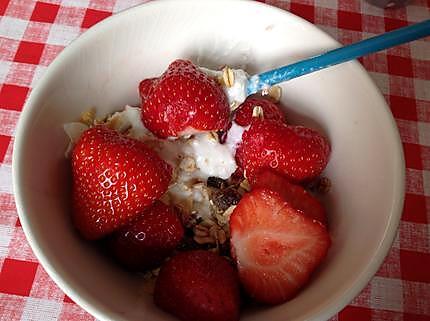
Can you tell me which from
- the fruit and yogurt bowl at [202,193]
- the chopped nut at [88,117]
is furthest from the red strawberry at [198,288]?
the chopped nut at [88,117]

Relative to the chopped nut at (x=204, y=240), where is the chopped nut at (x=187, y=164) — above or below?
above

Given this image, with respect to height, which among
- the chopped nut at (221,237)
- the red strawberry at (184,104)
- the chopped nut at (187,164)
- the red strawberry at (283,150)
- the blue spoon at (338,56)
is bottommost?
the chopped nut at (221,237)

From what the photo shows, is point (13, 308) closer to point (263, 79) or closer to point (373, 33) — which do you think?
point (263, 79)

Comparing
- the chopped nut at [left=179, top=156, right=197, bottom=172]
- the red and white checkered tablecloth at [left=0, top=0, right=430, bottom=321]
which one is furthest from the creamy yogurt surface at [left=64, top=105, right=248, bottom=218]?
the red and white checkered tablecloth at [left=0, top=0, right=430, bottom=321]

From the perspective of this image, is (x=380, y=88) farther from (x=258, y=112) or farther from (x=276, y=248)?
(x=276, y=248)

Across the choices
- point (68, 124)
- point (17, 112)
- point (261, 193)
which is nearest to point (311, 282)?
point (261, 193)

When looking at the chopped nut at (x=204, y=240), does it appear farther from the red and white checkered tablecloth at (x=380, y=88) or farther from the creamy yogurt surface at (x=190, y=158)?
the red and white checkered tablecloth at (x=380, y=88)

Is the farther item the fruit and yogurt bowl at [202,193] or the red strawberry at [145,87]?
the red strawberry at [145,87]
